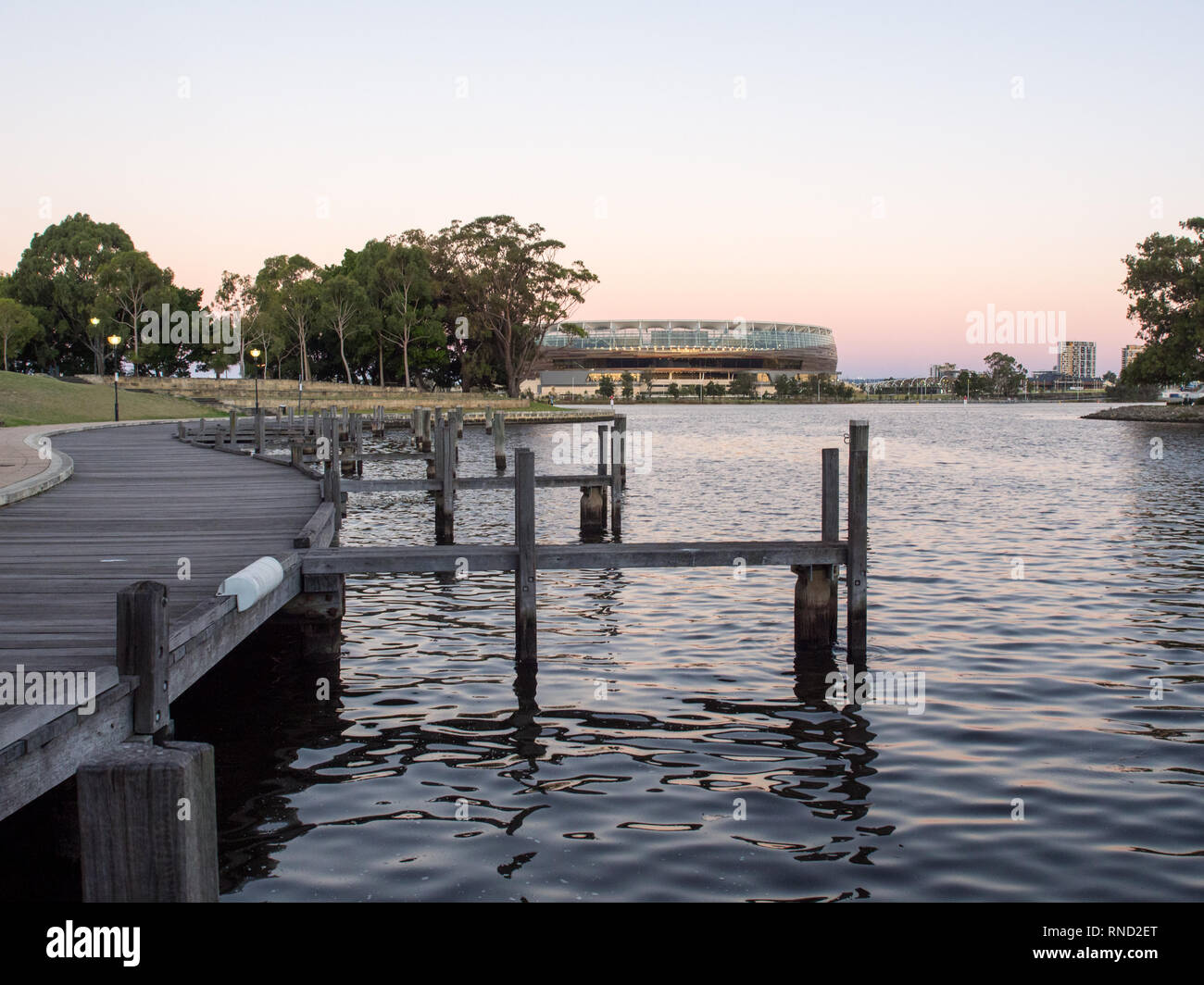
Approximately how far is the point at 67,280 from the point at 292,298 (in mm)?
25198

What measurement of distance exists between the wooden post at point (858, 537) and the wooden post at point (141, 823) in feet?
30.4

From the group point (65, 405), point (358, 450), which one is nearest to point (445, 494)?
point (358, 450)

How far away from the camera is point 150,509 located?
55.1ft

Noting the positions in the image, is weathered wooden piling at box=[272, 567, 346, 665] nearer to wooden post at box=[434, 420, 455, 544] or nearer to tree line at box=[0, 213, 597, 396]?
wooden post at box=[434, 420, 455, 544]

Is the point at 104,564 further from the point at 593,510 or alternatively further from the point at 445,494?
the point at 593,510

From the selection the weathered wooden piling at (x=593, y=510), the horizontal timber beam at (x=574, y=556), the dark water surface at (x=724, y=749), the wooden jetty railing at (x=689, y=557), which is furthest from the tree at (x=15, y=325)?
the wooden jetty railing at (x=689, y=557)

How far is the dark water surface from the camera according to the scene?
7.34 m

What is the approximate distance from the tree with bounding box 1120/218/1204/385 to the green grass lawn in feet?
287

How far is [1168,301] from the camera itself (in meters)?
109

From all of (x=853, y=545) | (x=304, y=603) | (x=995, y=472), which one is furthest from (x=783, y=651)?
(x=995, y=472)

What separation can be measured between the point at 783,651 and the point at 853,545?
78.3 inches

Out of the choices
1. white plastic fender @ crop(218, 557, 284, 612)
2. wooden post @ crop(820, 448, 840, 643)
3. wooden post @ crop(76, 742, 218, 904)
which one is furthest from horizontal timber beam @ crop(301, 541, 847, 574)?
wooden post @ crop(76, 742, 218, 904)
